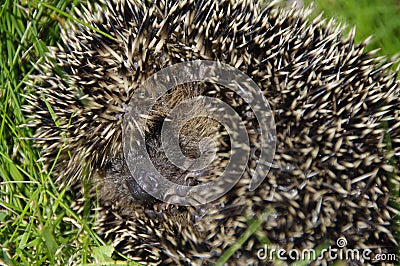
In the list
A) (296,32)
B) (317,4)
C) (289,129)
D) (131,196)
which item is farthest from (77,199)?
(317,4)

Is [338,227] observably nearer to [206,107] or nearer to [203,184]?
[203,184]
